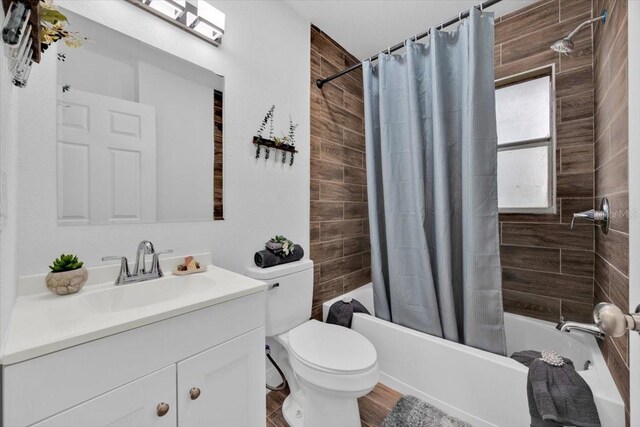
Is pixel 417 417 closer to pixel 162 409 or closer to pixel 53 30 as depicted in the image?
pixel 162 409

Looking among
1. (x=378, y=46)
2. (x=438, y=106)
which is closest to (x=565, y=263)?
(x=438, y=106)

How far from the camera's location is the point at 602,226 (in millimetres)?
1318

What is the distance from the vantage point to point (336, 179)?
2.16 meters

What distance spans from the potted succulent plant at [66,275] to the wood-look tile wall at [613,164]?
1921 mm

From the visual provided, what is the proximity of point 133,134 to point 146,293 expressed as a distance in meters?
0.70

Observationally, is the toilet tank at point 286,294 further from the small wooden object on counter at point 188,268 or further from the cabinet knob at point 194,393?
the cabinet knob at point 194,393

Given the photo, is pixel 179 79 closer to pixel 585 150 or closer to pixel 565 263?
pixel 585 150

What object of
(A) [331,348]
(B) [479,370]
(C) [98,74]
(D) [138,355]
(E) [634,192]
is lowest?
(B) [479,370]

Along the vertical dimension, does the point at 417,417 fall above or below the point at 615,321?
below

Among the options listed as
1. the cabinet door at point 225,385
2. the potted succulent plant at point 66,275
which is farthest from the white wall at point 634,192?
the potted succulent plant at point 66,275

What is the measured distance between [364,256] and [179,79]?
197 cm

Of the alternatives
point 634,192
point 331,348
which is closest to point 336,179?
point 331,348

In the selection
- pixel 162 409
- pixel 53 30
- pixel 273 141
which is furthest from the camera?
pixel 273 141

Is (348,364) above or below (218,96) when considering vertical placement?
below
